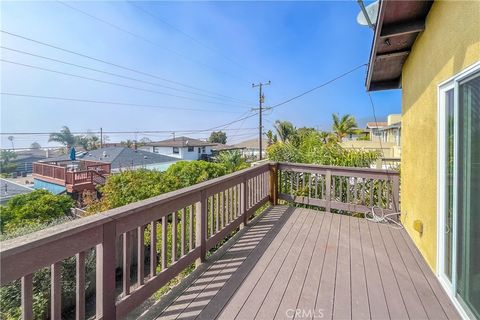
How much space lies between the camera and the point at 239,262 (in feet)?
9.14

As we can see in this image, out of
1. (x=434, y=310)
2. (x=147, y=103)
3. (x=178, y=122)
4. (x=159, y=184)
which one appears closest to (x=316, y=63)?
(x=159, y=184)

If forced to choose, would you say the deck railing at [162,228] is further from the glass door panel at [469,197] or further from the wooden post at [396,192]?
the glass door panel at [469,197]

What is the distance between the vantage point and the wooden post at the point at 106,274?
63.7 inches

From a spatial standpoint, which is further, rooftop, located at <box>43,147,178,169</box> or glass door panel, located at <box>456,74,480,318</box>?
rooftop, located at <box>43,147,178,169</box>

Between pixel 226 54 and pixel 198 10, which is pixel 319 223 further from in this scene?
pixel 226 54

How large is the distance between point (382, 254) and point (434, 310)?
989mm

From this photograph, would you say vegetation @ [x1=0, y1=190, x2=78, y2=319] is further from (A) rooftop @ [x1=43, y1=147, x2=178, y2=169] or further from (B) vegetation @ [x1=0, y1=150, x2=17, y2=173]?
(A) rooftop @ [x1=43, y1=147, x2=178, y2=169]

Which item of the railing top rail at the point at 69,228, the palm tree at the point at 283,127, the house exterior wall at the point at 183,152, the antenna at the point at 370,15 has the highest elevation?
the palm tree at the point at 283,127

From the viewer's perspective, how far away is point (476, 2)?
166 cm

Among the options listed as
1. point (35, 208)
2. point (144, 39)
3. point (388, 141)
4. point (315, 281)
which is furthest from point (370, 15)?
point (388, 141)

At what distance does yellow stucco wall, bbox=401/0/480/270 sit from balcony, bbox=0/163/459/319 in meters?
0.43

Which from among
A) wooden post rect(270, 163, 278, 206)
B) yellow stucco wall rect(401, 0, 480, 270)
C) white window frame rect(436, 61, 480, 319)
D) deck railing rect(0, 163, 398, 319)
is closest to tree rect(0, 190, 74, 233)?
wooden post rect(270, 163, 278, 206)

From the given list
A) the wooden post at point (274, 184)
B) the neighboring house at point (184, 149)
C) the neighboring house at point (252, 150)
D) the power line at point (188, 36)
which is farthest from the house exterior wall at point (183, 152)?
the wooden post at point (274, 184)

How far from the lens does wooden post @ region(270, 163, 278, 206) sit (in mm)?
4991
